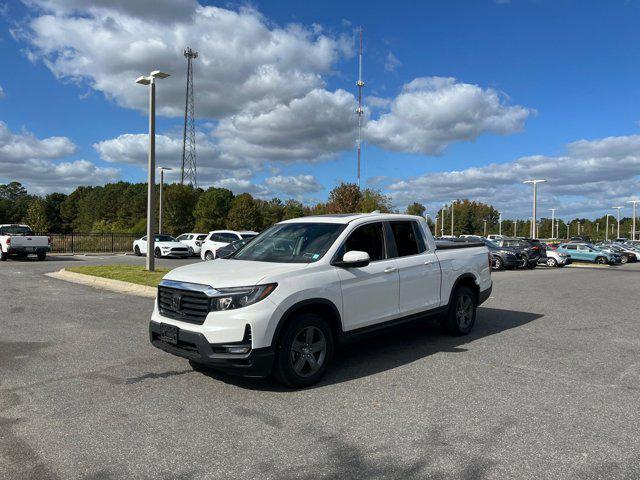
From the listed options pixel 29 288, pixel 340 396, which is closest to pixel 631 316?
pixel 340 396

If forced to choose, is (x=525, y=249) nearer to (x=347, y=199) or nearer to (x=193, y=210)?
(x=347, y=199)

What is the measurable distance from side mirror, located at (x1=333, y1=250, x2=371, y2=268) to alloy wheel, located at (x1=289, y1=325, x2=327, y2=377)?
2.53 feet

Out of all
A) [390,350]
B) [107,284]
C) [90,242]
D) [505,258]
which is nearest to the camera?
[390,350]

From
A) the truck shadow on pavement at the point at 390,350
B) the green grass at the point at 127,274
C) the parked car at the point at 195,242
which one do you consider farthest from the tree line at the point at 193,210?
the truck shadow on pavement at the point at 390,350

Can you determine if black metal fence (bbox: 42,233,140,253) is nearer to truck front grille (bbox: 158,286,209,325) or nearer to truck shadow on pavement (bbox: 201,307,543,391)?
truck shadow on pavement (bbox: 201,307,543,391)

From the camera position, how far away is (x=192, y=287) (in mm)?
5020

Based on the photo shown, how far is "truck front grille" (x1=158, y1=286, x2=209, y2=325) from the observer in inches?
193

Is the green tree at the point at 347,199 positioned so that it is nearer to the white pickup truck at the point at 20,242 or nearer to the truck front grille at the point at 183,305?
the white pickup truck at the point at 20,242

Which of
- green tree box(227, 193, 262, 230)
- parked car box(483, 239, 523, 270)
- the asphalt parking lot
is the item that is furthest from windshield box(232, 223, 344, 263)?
green tree box(227, 193, 262, 230)

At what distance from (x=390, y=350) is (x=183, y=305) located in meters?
2.91

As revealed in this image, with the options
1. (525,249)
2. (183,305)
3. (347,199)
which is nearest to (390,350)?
(183,305)

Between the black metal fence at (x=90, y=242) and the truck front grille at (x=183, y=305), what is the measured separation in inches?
1288

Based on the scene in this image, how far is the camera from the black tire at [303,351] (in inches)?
192

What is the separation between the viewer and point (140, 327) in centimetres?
812
